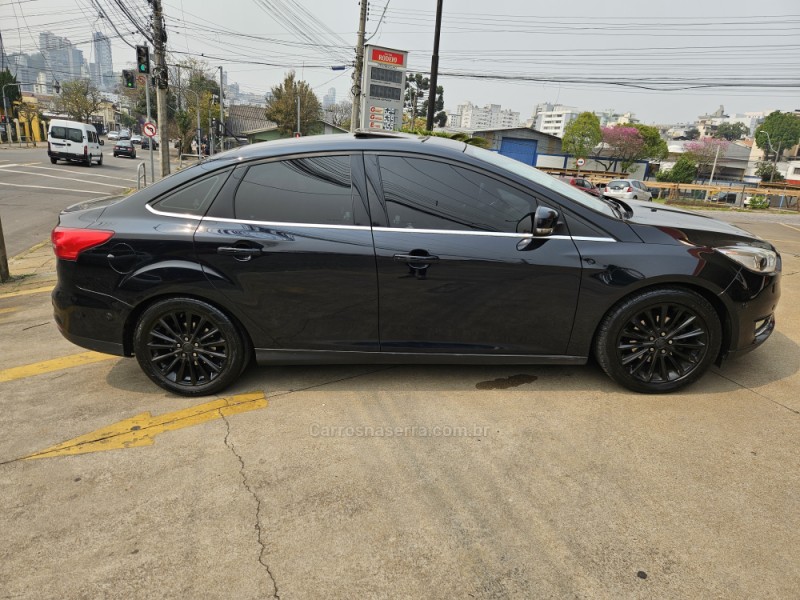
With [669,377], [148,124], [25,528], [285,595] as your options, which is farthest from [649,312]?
[148,124]

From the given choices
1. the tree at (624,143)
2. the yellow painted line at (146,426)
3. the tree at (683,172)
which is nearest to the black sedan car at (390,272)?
the yellow painted line at (146,426)

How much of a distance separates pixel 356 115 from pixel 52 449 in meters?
21.2

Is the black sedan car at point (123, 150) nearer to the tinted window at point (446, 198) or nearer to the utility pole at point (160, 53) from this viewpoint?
the utility pole at point (160, 53)

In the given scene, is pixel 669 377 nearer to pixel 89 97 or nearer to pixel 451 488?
pixel 451 488

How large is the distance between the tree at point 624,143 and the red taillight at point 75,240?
57964 millimetres

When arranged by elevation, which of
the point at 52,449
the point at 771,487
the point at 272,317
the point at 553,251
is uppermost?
the point at 553,251

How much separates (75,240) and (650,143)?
64223 millimetres

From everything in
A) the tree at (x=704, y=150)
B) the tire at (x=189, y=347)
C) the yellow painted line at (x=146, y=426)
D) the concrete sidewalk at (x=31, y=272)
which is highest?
the tree at (x=704, y=150)

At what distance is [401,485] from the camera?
250 centimetres

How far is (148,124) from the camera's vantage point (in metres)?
18.1

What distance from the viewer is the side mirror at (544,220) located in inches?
117

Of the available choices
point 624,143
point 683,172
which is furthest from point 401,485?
point 624,143

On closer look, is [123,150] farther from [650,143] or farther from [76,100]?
[650,143]

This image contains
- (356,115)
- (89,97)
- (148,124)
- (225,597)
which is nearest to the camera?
(225,597)
